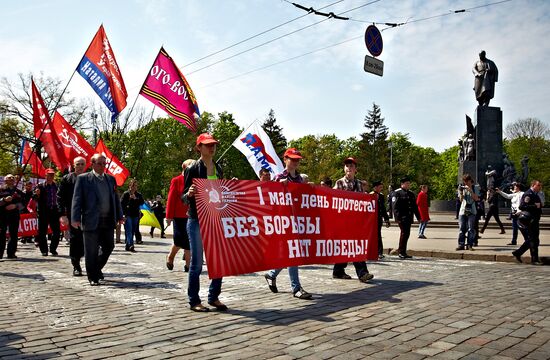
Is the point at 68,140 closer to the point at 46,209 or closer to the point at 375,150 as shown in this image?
the point at 46,209

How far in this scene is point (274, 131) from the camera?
290 feet

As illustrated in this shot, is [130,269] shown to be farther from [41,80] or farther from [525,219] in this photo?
[41,80]

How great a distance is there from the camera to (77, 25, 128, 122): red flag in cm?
1246

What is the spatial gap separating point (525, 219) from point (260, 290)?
657 cm

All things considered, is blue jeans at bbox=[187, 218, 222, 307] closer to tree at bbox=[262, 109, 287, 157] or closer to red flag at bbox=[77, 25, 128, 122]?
red flag at bbox=[77, 25, 128, 122]

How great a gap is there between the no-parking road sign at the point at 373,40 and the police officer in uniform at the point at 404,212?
380 centimetres

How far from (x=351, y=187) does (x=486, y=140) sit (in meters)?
24.5

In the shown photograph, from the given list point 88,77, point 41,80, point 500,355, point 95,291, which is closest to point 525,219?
point 500,355

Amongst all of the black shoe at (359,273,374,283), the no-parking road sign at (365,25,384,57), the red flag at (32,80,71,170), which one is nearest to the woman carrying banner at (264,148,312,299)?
the black shoe at (359,273,374,283)

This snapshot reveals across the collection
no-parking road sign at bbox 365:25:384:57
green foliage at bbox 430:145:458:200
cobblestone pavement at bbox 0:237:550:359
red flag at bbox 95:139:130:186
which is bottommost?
cobblestone pavement at bbox 0:237:550:359

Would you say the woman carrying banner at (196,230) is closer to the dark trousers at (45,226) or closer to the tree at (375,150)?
the dark trousers at (45,226)

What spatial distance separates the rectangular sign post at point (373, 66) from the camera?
1320 centimetres

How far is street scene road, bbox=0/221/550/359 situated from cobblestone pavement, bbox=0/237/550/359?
1cm

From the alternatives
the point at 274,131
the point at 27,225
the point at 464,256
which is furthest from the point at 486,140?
the point at 274,131
